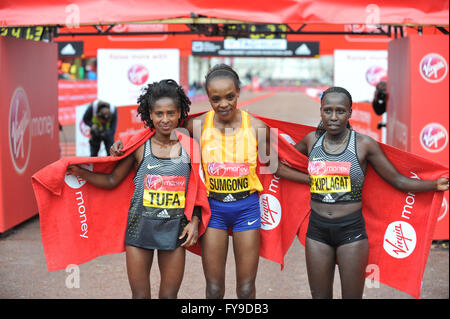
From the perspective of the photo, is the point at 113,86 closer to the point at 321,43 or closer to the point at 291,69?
the point at 321,43

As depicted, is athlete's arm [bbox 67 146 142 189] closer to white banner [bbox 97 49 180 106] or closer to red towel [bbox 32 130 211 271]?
red towel [bbox 32 130 211 271]

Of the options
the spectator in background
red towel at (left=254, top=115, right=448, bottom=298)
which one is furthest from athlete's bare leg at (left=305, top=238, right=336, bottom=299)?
the spectator in background

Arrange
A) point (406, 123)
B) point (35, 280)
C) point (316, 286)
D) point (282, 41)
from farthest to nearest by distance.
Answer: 1. point (282, 41)
2. point (406, 123)
3. point (35, 280)
4. point (316, 286)

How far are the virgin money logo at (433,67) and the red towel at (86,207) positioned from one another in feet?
13.2

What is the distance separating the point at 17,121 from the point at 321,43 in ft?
35.0

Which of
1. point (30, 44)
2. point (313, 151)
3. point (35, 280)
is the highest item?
point (30, 44)

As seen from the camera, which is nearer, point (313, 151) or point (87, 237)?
point (313, 151)

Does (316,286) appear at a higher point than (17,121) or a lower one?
lower

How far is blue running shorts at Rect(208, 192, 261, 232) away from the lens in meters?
3.93

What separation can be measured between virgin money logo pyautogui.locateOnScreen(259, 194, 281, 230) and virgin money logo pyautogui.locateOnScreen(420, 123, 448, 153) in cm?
Answer: 323

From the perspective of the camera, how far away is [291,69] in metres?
109

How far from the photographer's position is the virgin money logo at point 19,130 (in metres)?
7.48

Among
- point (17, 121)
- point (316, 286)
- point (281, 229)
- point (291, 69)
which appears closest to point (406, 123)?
point (281, 229)

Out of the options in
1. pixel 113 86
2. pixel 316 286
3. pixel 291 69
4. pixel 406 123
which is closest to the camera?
pixel 316 286
